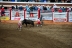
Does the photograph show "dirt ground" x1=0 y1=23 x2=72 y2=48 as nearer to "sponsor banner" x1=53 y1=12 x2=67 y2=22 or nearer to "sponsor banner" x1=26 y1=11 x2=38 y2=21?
"sponsor banner" x1=53 y1=12 x2=67 y2=22

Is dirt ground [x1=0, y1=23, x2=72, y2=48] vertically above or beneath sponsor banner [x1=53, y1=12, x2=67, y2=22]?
beneath

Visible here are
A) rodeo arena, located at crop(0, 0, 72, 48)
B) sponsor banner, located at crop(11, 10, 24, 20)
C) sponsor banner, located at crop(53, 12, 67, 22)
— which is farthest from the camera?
sponsor banner, located at crop(11, 10, 24, 20)

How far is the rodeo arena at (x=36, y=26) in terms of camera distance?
1271 cm

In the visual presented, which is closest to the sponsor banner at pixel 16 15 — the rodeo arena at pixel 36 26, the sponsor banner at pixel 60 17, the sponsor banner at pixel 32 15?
the rodeo arena at pixel 36 26

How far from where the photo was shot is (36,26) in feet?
60.4

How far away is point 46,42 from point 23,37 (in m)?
1.90

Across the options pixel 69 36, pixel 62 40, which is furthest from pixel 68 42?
pixel 69 36

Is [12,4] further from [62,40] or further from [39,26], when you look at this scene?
[62,40]

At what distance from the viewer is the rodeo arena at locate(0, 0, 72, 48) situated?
1271cm

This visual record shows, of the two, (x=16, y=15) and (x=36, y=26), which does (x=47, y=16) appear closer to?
(x=16, y=15)

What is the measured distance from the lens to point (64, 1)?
25062 millimetres

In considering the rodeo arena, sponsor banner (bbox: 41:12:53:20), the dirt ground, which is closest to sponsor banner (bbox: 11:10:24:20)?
the rodeo arena

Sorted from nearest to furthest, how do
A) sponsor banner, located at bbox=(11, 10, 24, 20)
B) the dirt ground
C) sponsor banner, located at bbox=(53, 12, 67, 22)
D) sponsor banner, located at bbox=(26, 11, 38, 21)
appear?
the dirt ground
sponsor banner, located at bbox=(53, 12, 67, 22)
sponsor banner, located at bbox=(26, 11, 38, 21)
sponsor banner, located at bbox=(11, 10, 24, 20)

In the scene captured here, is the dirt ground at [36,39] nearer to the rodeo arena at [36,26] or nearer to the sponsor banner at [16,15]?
the rodeo arena at [36,26]
